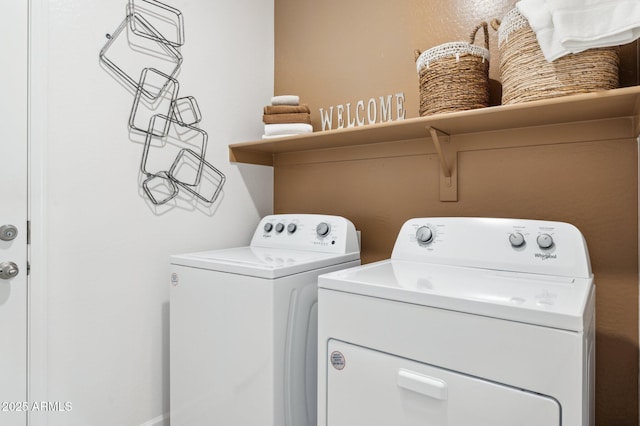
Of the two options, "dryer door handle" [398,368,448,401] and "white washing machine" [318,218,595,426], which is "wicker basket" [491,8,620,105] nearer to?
"white washing machine" [318,218,595,426]

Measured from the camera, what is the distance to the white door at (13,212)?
4.20 ft

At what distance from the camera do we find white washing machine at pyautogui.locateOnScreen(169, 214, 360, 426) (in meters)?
1.30

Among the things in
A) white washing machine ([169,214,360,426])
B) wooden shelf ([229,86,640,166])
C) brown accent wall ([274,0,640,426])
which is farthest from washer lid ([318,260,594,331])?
wooden shelf ([229,86,640,166])

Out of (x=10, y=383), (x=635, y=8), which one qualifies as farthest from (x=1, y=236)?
(x=635, y=8)

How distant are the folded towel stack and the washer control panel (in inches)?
15.9

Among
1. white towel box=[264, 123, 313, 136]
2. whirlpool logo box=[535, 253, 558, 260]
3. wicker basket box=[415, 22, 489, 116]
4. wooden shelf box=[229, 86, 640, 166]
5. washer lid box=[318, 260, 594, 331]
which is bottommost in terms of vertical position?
washer lid box=[318, 260, 594, 331]

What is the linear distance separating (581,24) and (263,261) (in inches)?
48.1

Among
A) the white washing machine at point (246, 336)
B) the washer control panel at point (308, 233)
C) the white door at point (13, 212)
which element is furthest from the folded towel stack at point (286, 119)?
the white door at point (13, 212)

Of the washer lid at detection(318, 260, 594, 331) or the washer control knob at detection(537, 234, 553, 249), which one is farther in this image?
the washer control knob at detection(537, 234, 553, 249)

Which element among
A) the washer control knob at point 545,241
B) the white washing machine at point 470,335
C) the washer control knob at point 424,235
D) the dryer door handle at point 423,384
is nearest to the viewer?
the white washing machine at point 470,335

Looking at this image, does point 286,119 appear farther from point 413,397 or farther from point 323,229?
point 413,397

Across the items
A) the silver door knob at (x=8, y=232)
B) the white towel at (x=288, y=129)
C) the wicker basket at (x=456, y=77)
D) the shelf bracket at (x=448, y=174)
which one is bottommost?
the silver door knob at (x=8, y=232)

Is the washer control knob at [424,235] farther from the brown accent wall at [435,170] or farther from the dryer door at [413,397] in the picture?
the dryer door at [413,397]

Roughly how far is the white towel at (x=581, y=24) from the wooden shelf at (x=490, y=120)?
14cm
